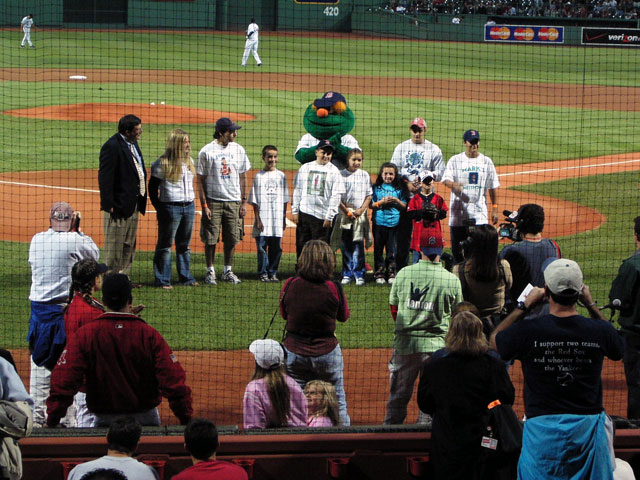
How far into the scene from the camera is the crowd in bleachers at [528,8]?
40.9m

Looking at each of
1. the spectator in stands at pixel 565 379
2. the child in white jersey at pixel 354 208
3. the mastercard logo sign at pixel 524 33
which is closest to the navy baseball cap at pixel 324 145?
the child in white jersey at pixel 354 208

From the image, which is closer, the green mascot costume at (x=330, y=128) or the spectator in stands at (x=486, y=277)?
the spectator in stands at (x=486, y=277)

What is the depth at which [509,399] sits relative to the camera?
485 centimetres

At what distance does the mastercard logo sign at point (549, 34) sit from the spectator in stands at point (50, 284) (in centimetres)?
3568

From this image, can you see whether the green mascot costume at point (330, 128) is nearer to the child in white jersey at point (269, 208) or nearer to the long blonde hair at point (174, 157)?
the child in white jersey at point (269, 208)

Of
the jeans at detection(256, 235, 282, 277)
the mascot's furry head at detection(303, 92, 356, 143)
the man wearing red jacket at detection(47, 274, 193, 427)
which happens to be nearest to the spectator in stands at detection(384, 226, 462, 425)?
the man wearing red jacket at detection(47, 274, 193, 427)

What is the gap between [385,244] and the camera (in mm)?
10406

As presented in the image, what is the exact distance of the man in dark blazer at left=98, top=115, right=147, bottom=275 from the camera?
30.1ft

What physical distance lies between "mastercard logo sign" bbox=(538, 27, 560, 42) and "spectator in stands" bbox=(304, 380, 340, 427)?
3636 cm

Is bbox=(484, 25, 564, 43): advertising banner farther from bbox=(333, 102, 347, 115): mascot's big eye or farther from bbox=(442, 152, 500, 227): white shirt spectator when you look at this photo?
bbox=(442, 152, 500, 227): white shirt spectator

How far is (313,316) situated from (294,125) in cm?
1775

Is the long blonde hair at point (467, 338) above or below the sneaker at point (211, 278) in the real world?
above

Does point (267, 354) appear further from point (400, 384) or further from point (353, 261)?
point (353, 261)

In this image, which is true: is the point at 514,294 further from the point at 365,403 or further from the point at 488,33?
the point at 488,33
